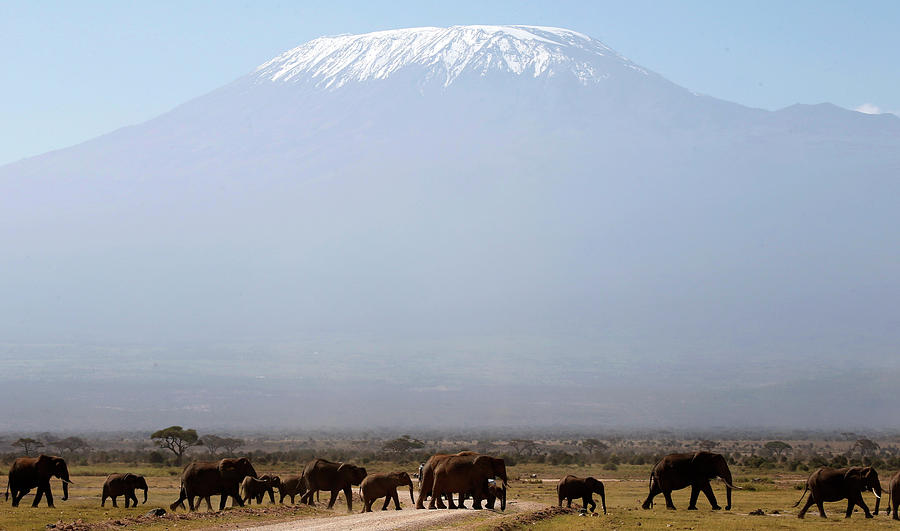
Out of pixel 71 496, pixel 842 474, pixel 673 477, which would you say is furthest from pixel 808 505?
pixel 71 496

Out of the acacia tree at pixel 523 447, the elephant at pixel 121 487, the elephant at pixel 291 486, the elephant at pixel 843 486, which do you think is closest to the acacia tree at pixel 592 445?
the acacia tree at pixel 523 447

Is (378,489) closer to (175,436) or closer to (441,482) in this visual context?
(441,482)

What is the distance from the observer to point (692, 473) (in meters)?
28.7

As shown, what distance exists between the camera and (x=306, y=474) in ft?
94.8

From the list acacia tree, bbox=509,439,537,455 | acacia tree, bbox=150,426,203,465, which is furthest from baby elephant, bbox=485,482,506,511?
acacia tree, bbox=509,439,537,455

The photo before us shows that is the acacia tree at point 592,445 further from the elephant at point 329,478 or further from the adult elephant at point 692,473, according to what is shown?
the elephant at point 329,478

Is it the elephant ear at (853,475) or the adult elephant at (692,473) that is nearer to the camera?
the elephant ear at (853,475)

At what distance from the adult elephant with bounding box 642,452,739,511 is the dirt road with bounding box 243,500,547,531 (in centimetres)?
586

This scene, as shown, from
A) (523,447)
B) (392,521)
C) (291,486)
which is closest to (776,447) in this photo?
(523,447)

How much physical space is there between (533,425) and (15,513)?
148m

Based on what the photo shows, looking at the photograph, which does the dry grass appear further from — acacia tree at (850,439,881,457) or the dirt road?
acacia tree at (850,439,881,457)

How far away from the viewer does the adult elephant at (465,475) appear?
25344 millimetres

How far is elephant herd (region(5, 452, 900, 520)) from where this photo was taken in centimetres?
2553

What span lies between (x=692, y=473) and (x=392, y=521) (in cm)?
1055
